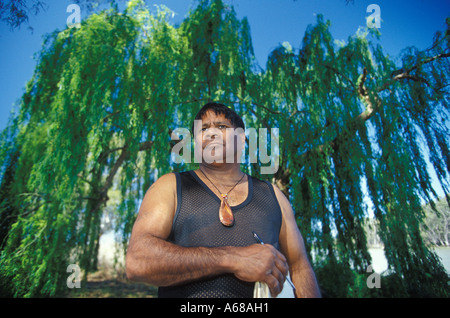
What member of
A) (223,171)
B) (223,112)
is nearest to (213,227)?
(223,171)

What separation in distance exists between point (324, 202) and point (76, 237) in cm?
453

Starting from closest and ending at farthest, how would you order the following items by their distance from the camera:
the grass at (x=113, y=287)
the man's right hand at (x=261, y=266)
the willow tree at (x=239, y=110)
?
the man's right hand at (x=261, y=266) → the willow tree at (x=239, y=110) → the grass at (x=113, y=287)

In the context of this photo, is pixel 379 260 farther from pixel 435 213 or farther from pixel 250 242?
pixel 250 242

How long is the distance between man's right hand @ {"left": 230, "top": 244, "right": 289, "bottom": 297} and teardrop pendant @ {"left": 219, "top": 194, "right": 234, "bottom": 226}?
0.18 m

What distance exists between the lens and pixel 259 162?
4.46 m

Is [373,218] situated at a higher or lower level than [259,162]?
lower

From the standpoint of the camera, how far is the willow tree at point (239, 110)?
3.70 m

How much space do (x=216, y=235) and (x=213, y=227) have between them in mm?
42

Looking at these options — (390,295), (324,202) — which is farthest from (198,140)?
(390,295)

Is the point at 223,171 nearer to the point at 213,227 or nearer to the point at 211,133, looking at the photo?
the point at 211,133

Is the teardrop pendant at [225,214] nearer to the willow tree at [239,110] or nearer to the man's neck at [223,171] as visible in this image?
the man's neck at [223,171]

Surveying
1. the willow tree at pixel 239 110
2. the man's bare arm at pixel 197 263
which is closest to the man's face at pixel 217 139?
the man's bare arm at pixel 197 263

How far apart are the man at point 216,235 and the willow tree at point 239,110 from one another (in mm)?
2685

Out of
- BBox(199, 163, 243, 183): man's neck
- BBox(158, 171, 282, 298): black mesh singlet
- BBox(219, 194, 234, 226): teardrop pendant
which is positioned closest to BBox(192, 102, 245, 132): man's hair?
BBox(199, 163, 243, 183): man's neck
